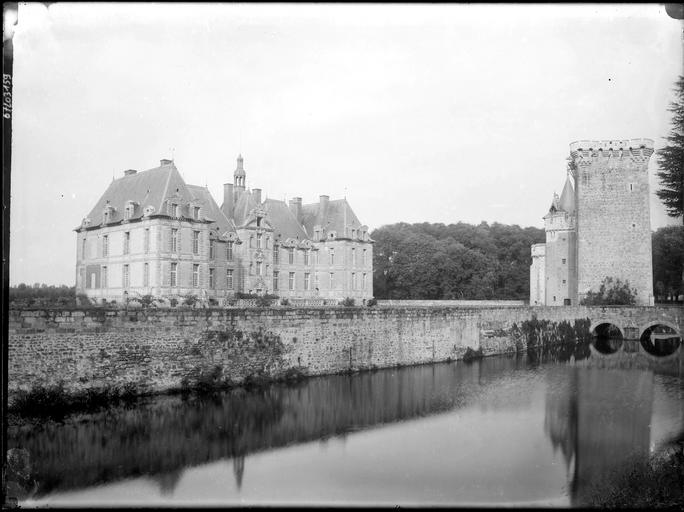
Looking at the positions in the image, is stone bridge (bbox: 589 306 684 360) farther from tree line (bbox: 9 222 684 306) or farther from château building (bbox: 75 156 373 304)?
château building (bbox: 75 156 373 304)

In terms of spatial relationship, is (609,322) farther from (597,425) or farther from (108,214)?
(108,214)

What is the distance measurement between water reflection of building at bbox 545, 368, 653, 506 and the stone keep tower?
16620 millimetres

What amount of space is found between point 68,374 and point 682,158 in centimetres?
1235

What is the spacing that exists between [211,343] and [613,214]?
28.6 meters

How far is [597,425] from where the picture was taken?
500 inches

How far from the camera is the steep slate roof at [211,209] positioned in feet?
100

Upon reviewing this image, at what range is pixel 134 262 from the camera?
1087 inches

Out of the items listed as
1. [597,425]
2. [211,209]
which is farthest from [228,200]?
[597,425]

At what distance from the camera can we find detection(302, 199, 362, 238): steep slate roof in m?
37.7

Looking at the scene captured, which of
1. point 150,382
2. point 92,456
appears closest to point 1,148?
point 92,456

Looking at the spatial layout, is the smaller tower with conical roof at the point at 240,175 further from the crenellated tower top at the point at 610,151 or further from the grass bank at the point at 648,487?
the grass bank at the point at 648,487

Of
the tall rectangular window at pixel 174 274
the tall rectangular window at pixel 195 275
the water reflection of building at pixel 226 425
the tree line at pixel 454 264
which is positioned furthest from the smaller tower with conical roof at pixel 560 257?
the tall rectangular window at pixel 174 274

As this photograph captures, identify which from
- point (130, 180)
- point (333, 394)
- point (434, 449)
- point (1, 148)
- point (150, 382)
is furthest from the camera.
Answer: point (130, 180)

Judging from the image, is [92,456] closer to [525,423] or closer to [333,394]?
[333,394]
